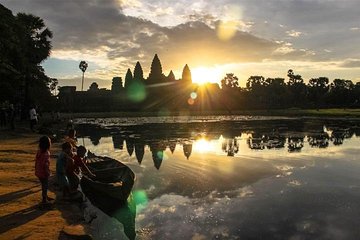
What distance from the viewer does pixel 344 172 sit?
1792cm

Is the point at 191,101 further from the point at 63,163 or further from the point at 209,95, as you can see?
the point at 63,163

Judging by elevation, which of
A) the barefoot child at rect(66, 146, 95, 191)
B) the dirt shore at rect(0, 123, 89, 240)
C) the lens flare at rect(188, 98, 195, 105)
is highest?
the lens flare at rect(188, 98, 195, 105)

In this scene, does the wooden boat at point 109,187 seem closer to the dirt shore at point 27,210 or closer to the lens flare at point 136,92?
the dirt shore at point 27,210

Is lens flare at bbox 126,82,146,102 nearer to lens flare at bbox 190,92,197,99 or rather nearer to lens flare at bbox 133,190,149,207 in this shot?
lens flare at bbox 190,92,197,99

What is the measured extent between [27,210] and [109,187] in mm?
2584

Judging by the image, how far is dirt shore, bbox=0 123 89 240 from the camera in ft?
28.5

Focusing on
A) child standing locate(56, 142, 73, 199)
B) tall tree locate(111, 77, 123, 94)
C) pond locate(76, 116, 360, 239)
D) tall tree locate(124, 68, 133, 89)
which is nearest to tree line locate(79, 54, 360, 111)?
tall tree locate(124, 68, 133, 89)

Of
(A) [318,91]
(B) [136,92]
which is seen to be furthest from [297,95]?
(B) [136,92]

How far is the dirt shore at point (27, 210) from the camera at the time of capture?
8680 mm

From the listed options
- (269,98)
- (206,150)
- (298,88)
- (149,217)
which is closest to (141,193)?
(149,217)

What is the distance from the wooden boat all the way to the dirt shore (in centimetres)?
92

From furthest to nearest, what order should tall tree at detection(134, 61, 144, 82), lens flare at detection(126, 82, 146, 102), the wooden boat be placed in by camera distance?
tall tree at detection(134, 61, 144, 82) → lens flare at detection(126, 82, 146, 102) → the wooden boat

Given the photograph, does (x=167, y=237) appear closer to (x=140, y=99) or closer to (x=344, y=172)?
(x=344, y=172)

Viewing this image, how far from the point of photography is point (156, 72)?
11825 cm
